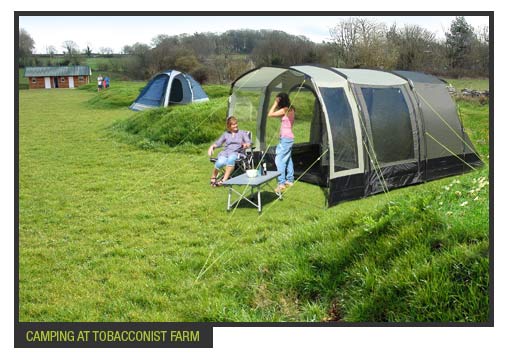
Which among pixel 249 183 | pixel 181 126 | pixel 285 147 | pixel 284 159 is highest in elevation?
pixel 181 126

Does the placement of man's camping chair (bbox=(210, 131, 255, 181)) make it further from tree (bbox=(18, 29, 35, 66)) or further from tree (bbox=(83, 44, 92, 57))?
tree (bbox=(18, 29, 35, 66))

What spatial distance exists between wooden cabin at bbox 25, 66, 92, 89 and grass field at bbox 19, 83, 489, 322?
0.45 ft

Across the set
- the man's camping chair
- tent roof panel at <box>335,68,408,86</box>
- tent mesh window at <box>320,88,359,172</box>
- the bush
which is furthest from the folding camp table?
the bush

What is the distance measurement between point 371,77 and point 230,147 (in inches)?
86.9

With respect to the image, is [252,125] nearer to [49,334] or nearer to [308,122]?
[308,122]

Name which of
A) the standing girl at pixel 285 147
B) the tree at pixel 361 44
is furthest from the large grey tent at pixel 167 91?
the tree at pixel 361 44

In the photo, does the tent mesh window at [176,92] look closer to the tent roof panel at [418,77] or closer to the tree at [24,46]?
the tent roof panel at [418,77]

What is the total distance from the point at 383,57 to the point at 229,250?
268 centimetres

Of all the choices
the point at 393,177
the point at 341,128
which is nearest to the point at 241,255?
the point at 341,128

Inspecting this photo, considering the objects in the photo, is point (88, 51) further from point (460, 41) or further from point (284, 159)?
point (284, 159)

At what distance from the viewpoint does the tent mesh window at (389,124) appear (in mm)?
6828

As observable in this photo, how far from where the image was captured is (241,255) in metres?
4.39

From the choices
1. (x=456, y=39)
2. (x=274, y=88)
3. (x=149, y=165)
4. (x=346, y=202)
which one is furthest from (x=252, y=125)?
(x=456, y=39)

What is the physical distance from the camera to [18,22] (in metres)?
3.29
